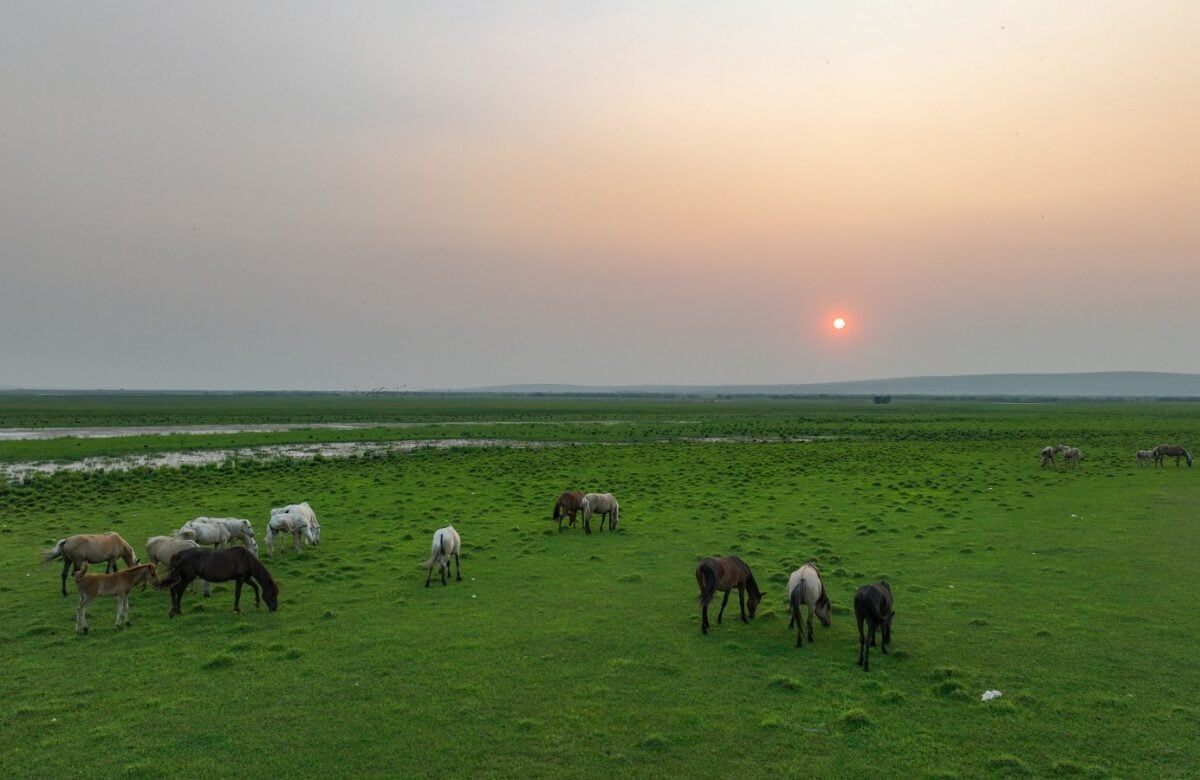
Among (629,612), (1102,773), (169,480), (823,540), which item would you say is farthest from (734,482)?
(169,480)

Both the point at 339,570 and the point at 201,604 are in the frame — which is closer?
the point at 201,604

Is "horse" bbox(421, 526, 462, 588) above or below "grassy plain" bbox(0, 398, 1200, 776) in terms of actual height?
above

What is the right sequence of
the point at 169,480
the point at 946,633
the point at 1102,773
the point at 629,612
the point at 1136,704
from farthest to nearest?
1. the point at 169,480
2. the point at 629,612
3. the point at 946,633
4. the point at 1136,704
5. the point at 1102,773

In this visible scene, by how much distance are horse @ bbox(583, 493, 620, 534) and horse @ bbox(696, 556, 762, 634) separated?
9626 millimetres

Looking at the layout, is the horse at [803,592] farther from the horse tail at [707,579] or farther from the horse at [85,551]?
the horse at [85,551]

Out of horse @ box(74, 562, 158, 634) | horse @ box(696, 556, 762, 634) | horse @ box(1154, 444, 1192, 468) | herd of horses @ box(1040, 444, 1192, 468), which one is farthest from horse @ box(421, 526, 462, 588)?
horse @ box(1154, 444, 1192, 468)

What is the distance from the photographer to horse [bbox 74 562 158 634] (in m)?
13.5

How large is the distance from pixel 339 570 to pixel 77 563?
6.13 m

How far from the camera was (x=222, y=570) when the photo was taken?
15055 millimetres

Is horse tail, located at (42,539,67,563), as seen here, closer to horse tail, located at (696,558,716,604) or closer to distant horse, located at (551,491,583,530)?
distant horse, located at (551,491,583,530)

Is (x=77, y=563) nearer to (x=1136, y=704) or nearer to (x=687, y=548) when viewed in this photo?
(x=687, y=548)

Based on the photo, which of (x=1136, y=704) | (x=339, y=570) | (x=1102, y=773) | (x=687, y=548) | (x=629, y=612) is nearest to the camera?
(x=1102, y=773)

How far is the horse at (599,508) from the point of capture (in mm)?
23844

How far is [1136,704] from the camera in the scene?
10320 millimetres
